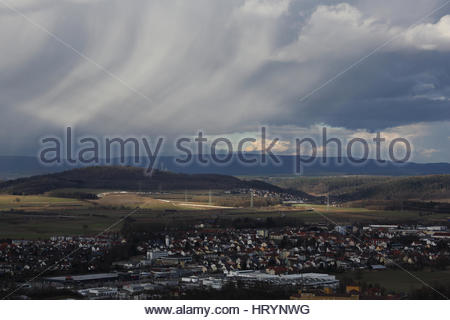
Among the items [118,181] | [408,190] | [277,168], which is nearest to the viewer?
[118,181]

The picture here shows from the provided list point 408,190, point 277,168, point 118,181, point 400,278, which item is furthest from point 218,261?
point 277,168

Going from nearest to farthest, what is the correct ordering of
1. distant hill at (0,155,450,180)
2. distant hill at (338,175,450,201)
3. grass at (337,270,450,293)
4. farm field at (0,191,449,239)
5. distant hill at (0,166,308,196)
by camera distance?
grass at (337,270,450,293) → farm field at (0,191,449,239) → distant hill at (0,166,308,196) → distant hill at (338,175,450,201) → distant hill at (0,155,450,180)

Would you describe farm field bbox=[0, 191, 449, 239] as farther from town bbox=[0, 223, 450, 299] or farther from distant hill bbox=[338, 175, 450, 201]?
distant hill bbox=[338, 175, 450, 201]

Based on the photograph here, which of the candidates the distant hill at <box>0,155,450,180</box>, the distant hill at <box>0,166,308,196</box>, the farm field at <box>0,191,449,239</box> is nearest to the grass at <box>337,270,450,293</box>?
the farm field at <box>0,191,449,239</box>

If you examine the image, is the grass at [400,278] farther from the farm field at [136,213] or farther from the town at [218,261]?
the farm field at [136,213]

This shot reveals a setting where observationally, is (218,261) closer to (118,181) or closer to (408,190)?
(118,181)

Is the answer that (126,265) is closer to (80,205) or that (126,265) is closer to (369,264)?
(369,264)
